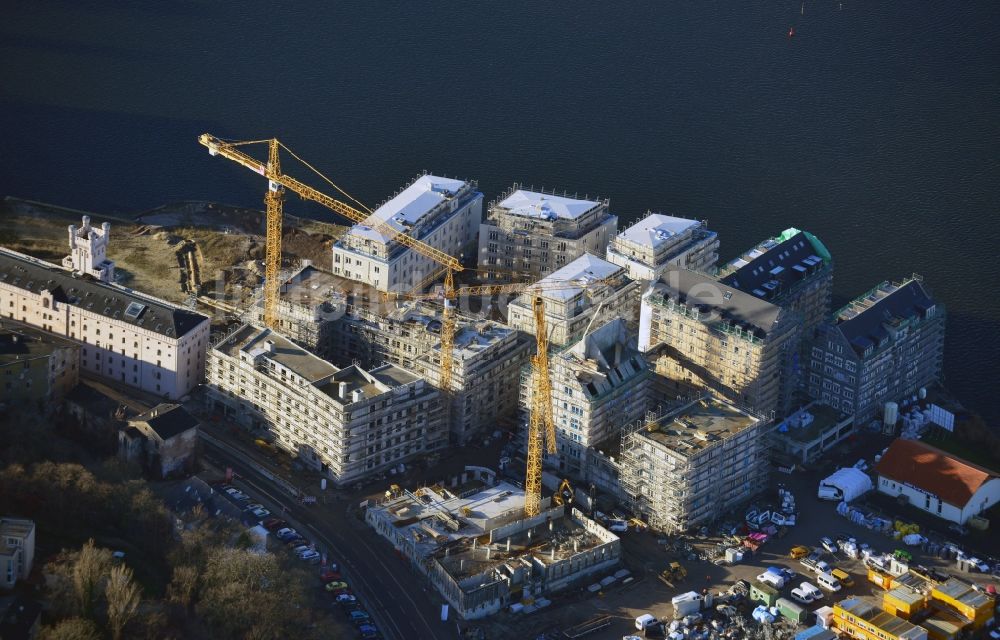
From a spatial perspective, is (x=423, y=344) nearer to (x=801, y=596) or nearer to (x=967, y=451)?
(x=801, y=596)

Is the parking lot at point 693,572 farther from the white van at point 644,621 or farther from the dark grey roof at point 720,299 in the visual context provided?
the dark grey roof at point 720,299

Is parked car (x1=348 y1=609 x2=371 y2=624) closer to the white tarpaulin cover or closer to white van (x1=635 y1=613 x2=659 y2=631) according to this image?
white van (x1=635 y1=613 x2=659 y2=631)

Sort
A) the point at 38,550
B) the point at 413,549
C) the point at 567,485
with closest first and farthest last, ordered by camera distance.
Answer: the point at 38,550
the point at 413,549
the point at 567,485

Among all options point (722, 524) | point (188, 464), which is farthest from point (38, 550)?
point (722, 524)

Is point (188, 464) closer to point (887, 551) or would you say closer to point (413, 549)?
point (413, 549)

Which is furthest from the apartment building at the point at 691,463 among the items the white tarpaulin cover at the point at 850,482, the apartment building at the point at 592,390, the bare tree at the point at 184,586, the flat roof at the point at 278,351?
the bare tree at the point at 184,586
